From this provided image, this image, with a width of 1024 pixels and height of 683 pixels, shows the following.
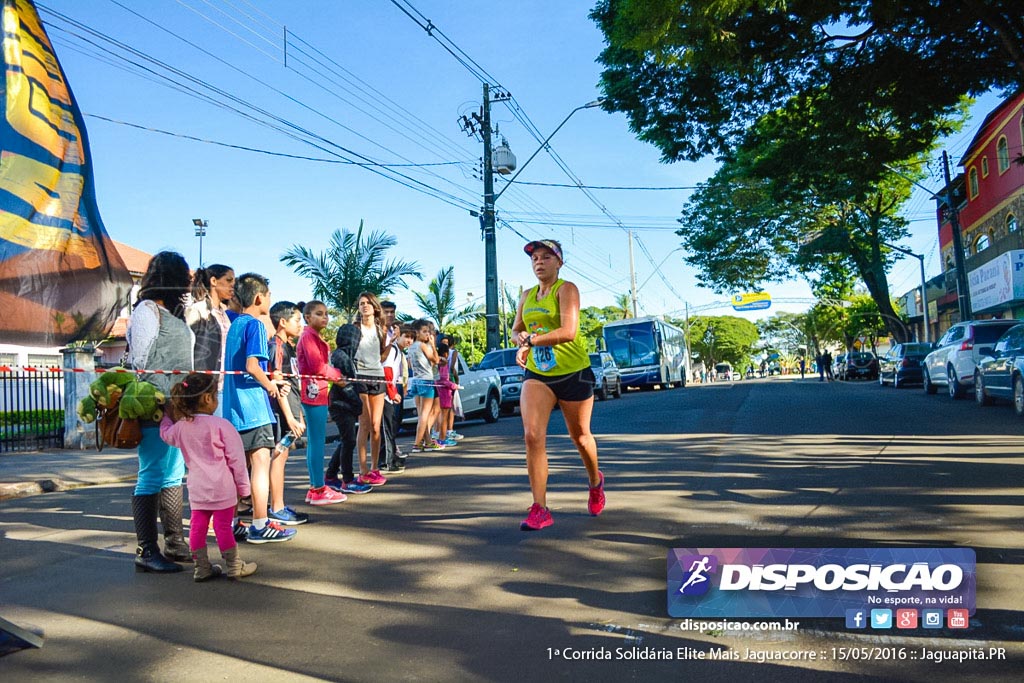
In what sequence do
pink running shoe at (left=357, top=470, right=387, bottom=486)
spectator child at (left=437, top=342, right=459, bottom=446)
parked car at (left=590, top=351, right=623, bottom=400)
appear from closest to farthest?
pink running shoe at (left=357, top=470, right=387, bottom=486) → spectator child at (left=437, top=342, right=459, bottom=446) → parked car at (left=590, top=351, right=623, bottom=400)

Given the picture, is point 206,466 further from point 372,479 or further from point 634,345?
point 634,345

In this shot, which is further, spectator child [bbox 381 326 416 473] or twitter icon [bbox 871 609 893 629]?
spectator child [bbox 381 326 416 473]

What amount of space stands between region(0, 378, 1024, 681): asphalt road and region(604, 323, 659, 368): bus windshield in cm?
2585

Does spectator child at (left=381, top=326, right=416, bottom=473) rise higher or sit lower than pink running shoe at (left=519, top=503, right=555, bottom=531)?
higher

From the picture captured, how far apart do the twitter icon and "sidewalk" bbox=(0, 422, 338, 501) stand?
28.3ft

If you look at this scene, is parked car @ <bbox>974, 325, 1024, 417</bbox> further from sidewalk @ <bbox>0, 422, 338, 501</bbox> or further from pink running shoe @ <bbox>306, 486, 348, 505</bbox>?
sidewalk @ <bbox>0, 422, 338, 501</bbox>

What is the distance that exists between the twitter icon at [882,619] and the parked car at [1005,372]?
11126 mm

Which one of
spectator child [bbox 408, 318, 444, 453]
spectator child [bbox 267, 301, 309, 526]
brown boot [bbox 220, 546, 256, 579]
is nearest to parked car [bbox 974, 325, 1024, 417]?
spectator child [bbox 408, 318, 444, 453]

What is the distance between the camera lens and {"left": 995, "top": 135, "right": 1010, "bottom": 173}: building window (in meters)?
29.6

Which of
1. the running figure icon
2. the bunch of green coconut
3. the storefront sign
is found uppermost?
the storefront sign

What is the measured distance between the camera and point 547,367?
17.3ft

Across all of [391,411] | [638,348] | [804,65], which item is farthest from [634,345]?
[391,411]

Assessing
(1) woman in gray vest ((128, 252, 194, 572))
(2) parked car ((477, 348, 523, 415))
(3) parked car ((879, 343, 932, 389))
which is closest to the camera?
(1) woman in gray vest ((128, 252, 194, 572))

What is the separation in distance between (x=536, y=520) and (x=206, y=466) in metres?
2.12
